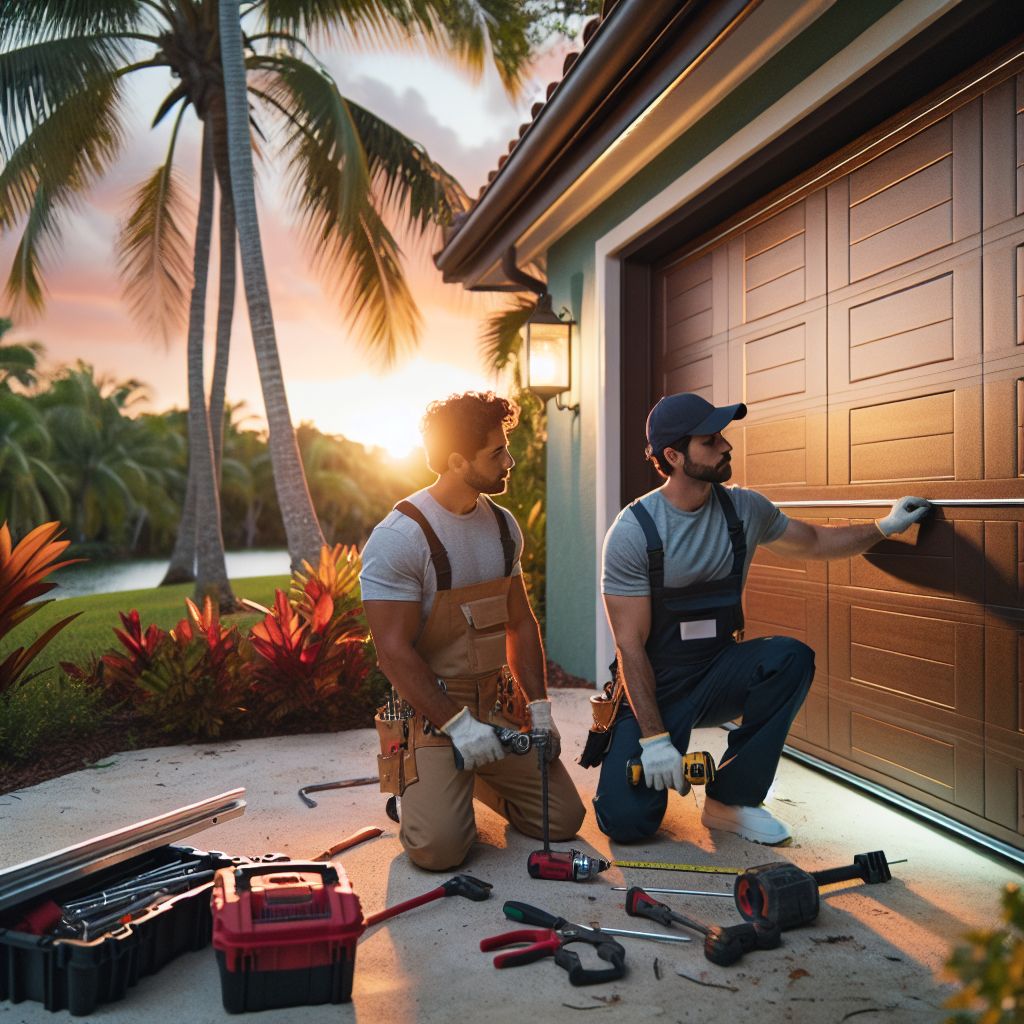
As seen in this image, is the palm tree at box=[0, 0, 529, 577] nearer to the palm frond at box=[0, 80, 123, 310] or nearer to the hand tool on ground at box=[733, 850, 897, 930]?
the palm frond at box=[0, 80, 123, 310]

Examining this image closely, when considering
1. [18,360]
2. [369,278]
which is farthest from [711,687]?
[18,360]

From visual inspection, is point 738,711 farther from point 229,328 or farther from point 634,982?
point 229,328

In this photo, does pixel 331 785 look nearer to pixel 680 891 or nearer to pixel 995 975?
pixel 680 891

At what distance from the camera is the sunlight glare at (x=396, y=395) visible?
402 centimetres

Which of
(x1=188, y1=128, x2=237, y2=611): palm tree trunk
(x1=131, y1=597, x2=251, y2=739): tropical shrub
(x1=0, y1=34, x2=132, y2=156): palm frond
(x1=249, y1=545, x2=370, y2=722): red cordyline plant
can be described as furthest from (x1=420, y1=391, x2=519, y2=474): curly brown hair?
(x1=188, y1=128, x2=237, y2=611): palm tree trunk

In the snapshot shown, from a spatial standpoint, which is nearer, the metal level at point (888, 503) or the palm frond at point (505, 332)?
the metal level at point (888, 503)

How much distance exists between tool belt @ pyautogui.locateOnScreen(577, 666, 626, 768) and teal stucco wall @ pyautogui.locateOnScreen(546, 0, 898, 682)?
2364 mm

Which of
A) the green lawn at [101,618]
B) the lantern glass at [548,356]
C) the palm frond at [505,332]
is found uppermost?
the palm frond at [505,332]

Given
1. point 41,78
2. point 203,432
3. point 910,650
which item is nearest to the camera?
point 910,650

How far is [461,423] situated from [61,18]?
11.3 meters

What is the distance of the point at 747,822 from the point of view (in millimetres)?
3447

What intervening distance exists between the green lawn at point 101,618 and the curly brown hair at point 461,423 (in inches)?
148

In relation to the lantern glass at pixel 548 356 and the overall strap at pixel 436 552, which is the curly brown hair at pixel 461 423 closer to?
the overall strap at pixel 436 552

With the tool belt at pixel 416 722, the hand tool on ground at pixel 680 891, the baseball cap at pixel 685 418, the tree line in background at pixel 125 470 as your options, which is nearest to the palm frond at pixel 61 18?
the baseball cap at pixel 685 418
